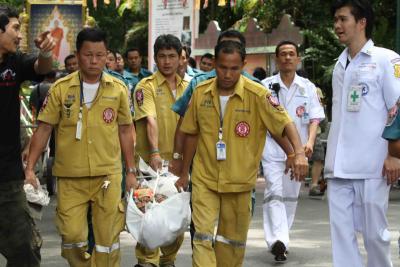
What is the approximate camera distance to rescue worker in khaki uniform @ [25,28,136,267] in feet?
27.5

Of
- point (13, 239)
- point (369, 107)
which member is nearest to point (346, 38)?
point (369, 107)

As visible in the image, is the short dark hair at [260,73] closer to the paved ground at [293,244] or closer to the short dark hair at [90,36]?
the paved ground at [293,244]

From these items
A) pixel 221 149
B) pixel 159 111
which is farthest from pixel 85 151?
pixel 159 111

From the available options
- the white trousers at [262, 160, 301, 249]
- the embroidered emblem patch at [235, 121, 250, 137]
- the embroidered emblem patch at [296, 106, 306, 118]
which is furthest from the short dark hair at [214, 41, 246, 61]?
the embroidered emblem patch at [296, 106, 306, 118]

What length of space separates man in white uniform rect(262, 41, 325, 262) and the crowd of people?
5.13ft

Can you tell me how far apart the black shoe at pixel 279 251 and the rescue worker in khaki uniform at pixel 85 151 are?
2103 millimetres

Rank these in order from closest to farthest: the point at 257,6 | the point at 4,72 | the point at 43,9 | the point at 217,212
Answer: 1. the point at 4,72
2. the point at 217,212
3. the point at 43,9
4. the point at 257,6

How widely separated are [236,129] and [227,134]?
78mm

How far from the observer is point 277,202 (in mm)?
10477

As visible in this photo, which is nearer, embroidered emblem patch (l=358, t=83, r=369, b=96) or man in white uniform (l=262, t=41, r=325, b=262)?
embroidered emblem patch (l=358, t=83, r=369, b=96)

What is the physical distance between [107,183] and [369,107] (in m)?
2.20

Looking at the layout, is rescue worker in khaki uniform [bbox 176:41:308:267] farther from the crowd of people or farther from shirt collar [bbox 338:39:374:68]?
shirt collar [bbox 338:39:374:68]

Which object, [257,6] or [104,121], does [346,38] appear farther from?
[257,6]

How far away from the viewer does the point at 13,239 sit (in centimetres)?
Result: 739
